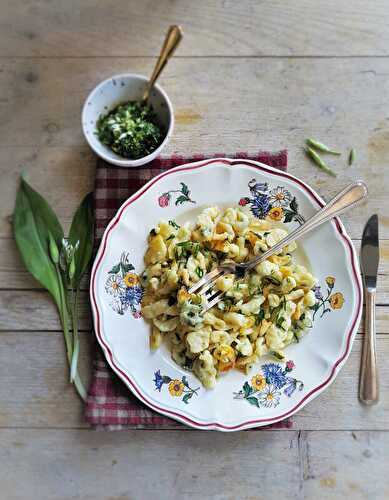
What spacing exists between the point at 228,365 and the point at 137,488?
Result: 1.59 feet

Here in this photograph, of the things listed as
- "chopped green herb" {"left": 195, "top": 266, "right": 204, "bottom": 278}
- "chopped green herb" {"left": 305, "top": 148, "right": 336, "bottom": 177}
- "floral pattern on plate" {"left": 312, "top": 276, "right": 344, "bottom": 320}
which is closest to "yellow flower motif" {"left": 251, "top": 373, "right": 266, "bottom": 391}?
"floral pattern on plate" {"left": 312, "top": 276, "right": 344, "bottom": 320}

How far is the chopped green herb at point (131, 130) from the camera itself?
1695 mm

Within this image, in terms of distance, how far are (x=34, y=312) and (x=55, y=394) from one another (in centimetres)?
25

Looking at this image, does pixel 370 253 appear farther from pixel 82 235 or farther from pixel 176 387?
pixel 82 235

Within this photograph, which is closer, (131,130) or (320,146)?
(131,130)

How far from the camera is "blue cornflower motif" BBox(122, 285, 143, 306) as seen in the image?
1.68m

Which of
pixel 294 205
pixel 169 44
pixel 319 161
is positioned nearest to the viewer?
pixel 169 44

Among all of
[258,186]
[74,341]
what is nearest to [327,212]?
[258,186]

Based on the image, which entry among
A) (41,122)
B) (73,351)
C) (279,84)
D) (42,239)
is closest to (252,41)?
(279,84)

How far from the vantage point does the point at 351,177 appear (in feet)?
6.01

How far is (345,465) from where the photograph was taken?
5.80 ft

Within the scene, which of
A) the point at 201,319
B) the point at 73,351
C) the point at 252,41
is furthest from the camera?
the point at 252,41

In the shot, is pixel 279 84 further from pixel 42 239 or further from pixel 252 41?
pixel 42 239

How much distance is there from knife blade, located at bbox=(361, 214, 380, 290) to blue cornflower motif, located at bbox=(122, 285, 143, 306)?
2.21ft
